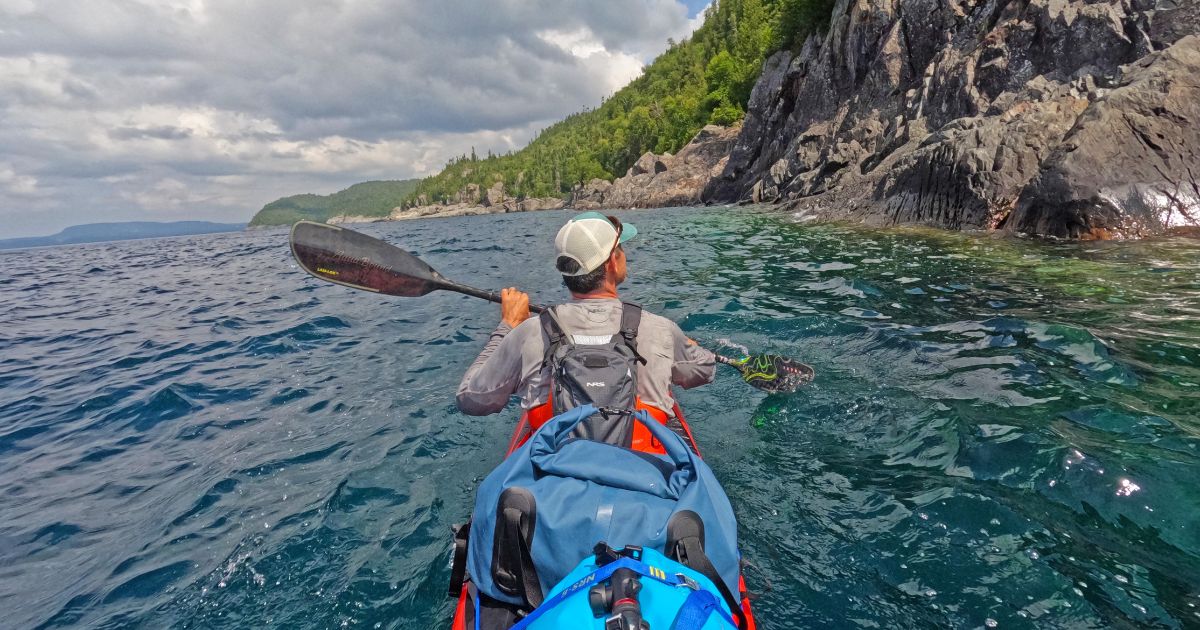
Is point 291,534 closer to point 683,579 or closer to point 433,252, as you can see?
point 683,579

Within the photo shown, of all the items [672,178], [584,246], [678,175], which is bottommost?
[584,246]

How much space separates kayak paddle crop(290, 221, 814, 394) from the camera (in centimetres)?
508

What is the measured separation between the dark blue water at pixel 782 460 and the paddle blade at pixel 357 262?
56.9 inches

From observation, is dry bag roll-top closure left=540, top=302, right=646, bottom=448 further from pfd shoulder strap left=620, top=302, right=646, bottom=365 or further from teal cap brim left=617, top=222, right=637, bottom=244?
teal cap brim left=617, top=222, right=637, bottom=244

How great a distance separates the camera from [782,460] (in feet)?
14.2

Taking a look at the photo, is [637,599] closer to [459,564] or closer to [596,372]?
[459,564]

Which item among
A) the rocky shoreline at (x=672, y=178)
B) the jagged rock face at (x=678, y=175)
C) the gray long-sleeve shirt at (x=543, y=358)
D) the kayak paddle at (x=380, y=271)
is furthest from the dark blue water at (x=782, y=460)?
the jagged rock face at (x=678, y=175)

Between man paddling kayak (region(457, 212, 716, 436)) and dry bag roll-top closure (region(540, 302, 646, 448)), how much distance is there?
36mm

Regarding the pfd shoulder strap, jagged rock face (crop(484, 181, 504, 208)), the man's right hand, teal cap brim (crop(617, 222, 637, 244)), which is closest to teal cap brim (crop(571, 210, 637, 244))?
teal cap brim (crop(617, 222, 637, 244))

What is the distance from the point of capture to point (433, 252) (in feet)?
80.2

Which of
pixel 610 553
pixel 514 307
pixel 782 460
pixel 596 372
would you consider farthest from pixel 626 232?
pixel 610 553

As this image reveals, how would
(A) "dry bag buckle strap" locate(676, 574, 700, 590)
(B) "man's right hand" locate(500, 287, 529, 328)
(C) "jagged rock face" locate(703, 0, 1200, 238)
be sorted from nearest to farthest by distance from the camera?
(A) "dry bag buckle strap" locate(676, 574, 700, 590) → (B) "man's right hand" locate(500, 287, 529, 328) → (C) "jagged rock face" locate(703, 0, 1200, 238)

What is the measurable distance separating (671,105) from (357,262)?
8517 cm

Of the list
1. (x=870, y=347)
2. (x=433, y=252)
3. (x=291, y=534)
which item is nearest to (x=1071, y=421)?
(x=870, y=347)
